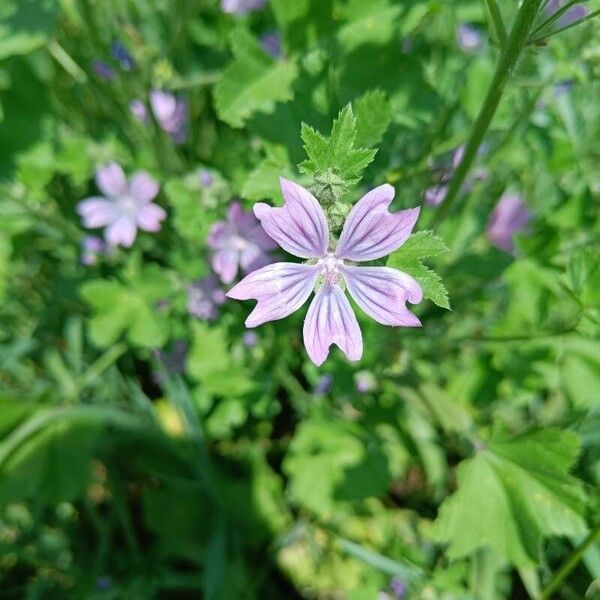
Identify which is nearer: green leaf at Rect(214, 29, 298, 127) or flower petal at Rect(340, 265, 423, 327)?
flower petal at Rect(340, 265, 423, 327)

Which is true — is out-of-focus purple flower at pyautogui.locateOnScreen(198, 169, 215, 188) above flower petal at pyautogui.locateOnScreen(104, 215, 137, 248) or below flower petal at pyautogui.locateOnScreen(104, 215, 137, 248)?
above

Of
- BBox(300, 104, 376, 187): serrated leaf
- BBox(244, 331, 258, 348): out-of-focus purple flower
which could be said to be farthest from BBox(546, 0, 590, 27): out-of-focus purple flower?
BBox(244, 331, 258, 348): out-of-focus purple flower

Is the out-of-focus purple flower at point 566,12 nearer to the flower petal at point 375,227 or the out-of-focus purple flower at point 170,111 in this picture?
the flower petal at point 375,227

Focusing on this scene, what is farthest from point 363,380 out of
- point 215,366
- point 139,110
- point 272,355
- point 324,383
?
point 139,110

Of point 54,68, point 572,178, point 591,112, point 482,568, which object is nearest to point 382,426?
point 482,568

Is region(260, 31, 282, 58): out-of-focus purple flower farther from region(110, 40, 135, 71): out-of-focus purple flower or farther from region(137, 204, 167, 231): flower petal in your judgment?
region(137, 204, 167, 231): flower petal

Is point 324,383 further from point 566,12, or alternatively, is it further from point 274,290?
point 566,12

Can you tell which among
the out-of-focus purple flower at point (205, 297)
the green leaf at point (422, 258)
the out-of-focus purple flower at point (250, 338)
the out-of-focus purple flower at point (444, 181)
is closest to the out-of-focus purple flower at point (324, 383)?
the out-of-focus purple flower at point (250, 338)
